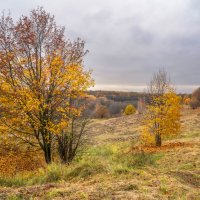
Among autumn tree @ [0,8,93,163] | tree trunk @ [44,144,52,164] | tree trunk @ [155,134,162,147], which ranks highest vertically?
autumn tree @ [0,8,93,163]

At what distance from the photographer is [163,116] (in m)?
27.3

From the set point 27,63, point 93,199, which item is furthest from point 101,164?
point 27,63

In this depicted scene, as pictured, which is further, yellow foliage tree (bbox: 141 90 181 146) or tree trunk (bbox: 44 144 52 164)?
yellow foliage tree (bbox: 141 90 181 146)

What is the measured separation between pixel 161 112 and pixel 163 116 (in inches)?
14.0

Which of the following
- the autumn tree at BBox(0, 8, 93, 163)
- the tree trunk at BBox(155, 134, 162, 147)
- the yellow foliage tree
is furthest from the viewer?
the tree trunk at BBox(155, 134, 162, 147)

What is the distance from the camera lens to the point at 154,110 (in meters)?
27.3

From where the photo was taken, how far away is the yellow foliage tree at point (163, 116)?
27.0 m

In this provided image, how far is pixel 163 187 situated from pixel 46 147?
968 centimetres

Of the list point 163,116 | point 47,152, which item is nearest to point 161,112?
point 163,116

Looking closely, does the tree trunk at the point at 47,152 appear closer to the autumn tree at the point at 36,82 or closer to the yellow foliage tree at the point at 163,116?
the autumn tree at the point at 36,82

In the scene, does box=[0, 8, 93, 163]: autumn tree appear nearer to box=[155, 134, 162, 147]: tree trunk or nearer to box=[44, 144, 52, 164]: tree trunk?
box=[44, 144, 52, 164]: tree trunk

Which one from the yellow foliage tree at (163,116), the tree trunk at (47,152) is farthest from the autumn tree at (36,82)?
the yellow foliage tree at (163,116)

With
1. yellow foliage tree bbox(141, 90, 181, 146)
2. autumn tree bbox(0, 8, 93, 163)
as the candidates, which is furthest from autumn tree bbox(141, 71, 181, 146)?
autumn tree bbox(0, 8, 93, 163)

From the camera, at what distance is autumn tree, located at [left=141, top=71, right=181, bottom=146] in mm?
27031
